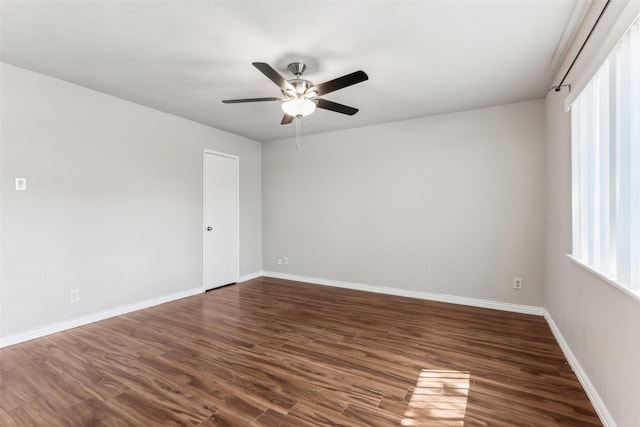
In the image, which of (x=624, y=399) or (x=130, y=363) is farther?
(x=130, y=363)

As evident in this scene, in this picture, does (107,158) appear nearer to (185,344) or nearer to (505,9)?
(185,344)

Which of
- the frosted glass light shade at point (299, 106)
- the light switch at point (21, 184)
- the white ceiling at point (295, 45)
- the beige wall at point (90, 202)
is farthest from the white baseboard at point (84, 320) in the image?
the frosted glass light shade at point (299, 106)

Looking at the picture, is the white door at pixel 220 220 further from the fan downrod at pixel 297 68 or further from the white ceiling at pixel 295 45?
the fan downrod at pixel 297 68

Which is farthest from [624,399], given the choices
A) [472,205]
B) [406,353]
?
[472,205]

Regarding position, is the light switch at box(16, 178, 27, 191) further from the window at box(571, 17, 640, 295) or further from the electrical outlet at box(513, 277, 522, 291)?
the electrical outlet at box(513, 277, 522, 291)

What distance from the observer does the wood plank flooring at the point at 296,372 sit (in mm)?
1756

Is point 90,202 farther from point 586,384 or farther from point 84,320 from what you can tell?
point 586,384

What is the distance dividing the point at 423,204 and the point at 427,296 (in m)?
1.29

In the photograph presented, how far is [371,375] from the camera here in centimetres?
217

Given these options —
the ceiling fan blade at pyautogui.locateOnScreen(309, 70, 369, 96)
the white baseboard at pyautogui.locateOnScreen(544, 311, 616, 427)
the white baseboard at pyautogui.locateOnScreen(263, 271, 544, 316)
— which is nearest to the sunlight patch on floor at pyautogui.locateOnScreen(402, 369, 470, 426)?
the white baseboard at pyautogui.locateOnScreen(544, 311, 616, 427)

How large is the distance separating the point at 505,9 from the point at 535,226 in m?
2.53

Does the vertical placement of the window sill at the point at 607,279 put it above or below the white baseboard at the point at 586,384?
above

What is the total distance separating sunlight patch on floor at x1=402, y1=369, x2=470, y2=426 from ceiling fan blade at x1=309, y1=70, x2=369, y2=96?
2223 millimetres

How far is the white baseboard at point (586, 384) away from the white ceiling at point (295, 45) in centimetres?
243
